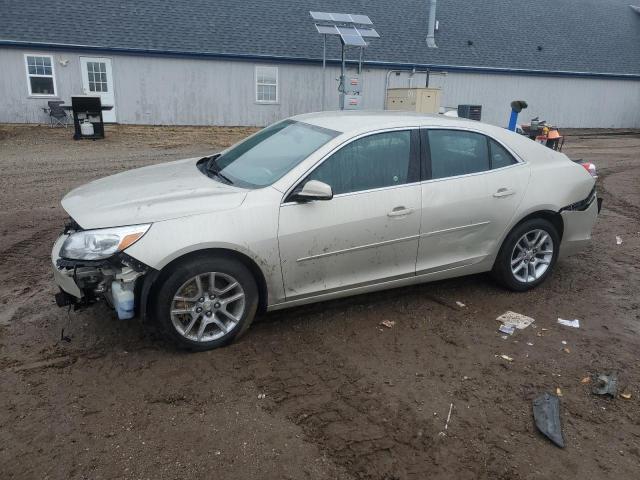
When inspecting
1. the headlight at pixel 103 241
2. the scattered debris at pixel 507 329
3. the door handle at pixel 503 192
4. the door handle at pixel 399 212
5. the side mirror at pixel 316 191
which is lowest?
the scattered debris at pixel 507 329

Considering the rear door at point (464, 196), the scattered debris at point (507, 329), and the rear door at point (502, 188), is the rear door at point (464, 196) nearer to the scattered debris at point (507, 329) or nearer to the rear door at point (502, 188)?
the rear door at point (502, 188)

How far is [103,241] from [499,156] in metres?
3.30

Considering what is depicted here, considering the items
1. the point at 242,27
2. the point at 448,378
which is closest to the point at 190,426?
the point at 448,378

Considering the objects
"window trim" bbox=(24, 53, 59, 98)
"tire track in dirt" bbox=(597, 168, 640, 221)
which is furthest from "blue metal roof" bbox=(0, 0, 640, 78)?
"tire track in dirt" bbox=(597, 168, 640, 221)

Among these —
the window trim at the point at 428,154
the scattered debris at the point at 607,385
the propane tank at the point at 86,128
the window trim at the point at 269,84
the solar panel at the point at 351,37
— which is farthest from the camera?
the window trim at the point at 269,84

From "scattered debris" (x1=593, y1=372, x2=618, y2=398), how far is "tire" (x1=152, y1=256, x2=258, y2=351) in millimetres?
2354

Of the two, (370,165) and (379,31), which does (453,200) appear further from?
(379,31)

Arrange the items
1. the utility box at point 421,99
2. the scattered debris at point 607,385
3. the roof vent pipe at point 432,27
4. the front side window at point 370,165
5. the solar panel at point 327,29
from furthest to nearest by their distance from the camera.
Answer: the roof vent pipe at point 432,27
the solar panel at point 327,29
the utility box at point 421,99
the front side window at point 370,165
the scattered debris at point 607,385

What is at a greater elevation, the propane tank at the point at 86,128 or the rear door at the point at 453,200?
the rear door at the point at 453,200

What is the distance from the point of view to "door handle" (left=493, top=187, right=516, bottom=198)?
15.2 feet

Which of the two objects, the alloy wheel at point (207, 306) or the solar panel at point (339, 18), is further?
the solar panel at point (339, 18)

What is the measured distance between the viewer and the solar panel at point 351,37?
17.3m

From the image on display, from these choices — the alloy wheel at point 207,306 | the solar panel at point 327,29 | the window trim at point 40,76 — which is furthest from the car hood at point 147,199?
the window trim at point 40,76

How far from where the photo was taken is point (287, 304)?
13.3ft
